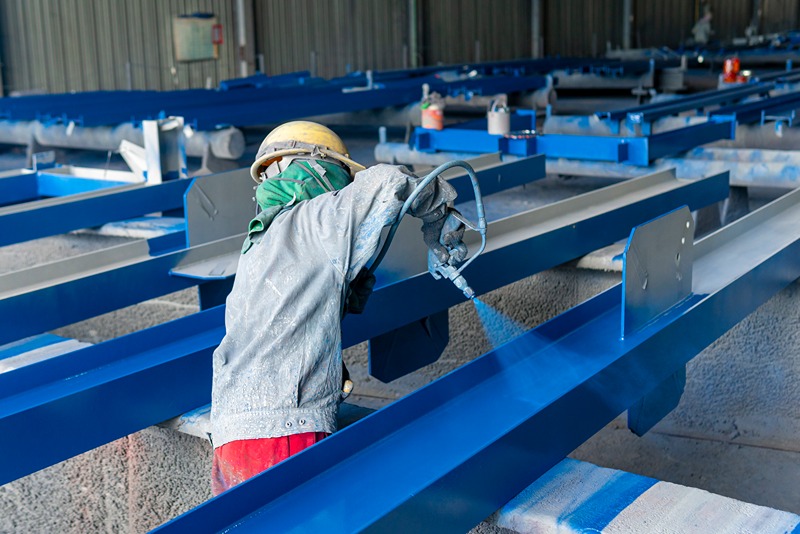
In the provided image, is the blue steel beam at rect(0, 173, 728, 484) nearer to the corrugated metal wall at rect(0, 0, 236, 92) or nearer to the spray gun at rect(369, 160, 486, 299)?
the spray gun at rect(369, 160, 486, 299)

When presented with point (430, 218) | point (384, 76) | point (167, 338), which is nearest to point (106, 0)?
point (384, 76)

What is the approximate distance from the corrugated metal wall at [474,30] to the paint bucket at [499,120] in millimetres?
9858

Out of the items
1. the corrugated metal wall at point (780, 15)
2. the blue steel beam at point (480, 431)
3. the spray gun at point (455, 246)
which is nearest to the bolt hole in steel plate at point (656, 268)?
the blue steel beam at point (480, 431)

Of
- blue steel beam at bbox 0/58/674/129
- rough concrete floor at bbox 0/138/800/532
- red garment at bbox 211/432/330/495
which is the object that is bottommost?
rough concrete floor at bbox 0/138/800/532

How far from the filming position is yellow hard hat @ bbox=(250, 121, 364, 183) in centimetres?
201

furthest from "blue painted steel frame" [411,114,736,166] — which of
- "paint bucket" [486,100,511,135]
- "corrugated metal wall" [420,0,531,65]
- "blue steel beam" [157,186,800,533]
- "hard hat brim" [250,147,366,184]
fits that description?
"corrugated metal wall" [420,0,531,65]

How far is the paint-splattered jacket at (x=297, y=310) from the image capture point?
1.76m

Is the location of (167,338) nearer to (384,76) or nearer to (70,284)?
(70,284)

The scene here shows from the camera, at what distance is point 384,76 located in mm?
9430

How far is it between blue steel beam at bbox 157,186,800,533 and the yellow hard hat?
1.85ft

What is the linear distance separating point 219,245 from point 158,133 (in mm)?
1391

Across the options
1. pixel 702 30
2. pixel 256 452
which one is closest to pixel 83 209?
pixel 256 452

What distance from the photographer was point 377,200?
68.0 inches

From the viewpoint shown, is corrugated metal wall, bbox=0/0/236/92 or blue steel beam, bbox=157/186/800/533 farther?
corrugated metal wall, bbox=0/0/236/92
